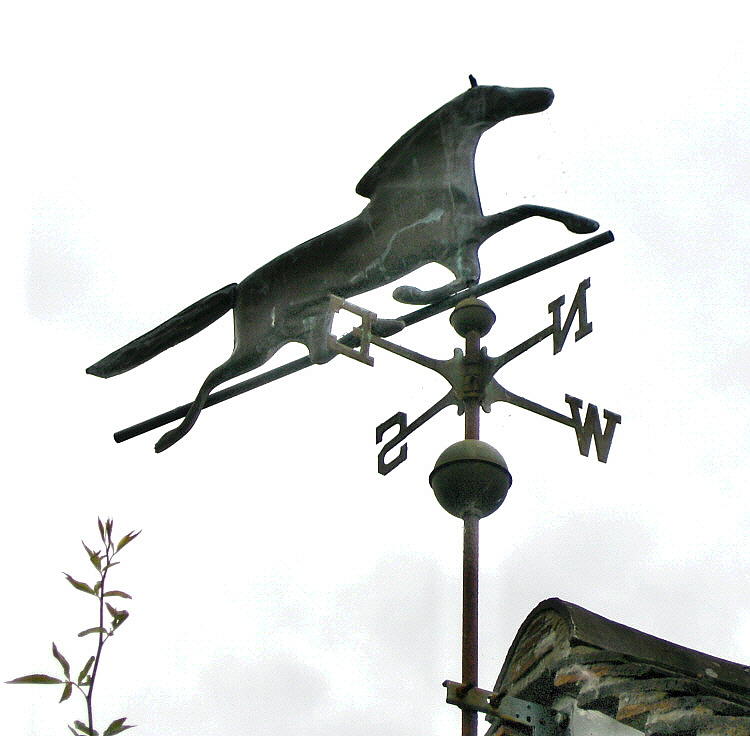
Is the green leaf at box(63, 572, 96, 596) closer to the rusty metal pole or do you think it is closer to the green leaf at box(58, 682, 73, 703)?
the green leaf at box(58, 682, 73, 703)

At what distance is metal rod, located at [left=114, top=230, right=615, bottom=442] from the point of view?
4.01 meters

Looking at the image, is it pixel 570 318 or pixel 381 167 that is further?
pixel 381 167

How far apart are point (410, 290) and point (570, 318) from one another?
1.61ft

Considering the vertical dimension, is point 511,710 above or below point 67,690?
above

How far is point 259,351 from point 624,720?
171 centimetres

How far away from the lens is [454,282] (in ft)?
13.4

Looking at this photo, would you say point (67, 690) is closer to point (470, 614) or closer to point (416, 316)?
point (470, 614)

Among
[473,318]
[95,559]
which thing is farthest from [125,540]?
[473,318]

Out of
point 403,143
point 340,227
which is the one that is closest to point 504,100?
point 403,143

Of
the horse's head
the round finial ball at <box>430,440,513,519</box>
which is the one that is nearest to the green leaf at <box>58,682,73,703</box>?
the round finial ball at <box>430,440,513,519</box>

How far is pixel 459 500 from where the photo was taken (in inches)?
136

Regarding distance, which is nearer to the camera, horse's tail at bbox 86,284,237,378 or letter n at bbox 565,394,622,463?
letter n at bbox 565,394,622,463

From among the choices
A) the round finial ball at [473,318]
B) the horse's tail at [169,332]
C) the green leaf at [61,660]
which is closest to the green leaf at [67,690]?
the green leaf at [61,660]

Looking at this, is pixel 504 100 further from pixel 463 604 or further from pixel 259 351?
pixel 463 604
